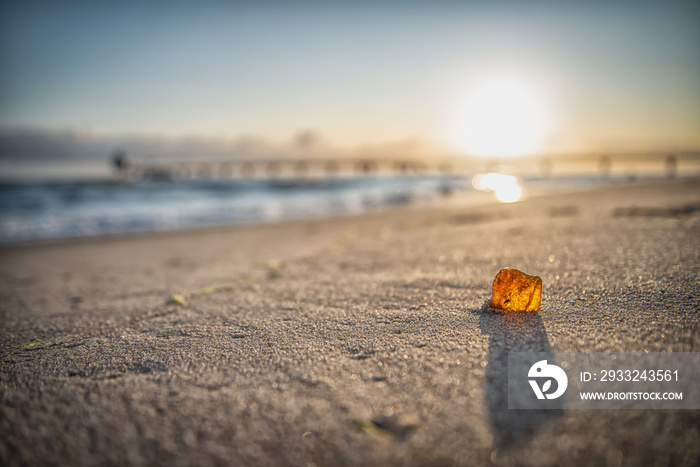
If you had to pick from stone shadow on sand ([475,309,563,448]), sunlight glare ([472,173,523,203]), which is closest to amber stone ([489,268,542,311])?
stone shadow on sand ([475,309,563,448])

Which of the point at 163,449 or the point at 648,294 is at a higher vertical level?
the point at 648,294

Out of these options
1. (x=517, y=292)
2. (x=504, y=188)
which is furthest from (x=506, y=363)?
(x=504, y=188)

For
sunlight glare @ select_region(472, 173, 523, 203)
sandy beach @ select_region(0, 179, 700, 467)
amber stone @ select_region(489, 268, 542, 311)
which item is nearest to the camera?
sandy beach @ select_region(0, 179, 700, 467)

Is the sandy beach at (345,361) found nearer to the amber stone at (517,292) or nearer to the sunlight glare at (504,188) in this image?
the amber stone at (517,292)

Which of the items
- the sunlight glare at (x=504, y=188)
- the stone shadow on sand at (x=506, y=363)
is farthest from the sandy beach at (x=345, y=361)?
the sunlight glare at (x=504, y=188)

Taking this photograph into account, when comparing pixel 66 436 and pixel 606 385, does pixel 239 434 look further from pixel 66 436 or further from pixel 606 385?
pixel 606 385

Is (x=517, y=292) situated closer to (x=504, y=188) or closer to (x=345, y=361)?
(x=345, y=361)

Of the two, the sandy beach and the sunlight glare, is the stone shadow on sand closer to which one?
the sandy beach

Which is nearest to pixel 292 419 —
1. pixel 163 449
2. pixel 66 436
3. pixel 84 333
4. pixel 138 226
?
pixel 163 449
